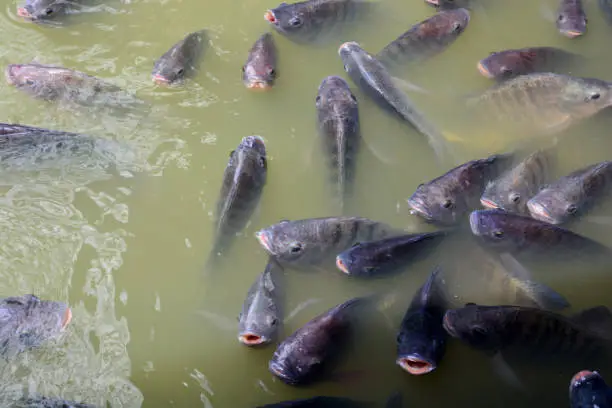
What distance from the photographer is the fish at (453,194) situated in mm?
3674

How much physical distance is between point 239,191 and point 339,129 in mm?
876

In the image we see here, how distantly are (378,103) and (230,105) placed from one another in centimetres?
119

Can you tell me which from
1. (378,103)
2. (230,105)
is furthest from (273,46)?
(378,103)

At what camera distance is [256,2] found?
5156 mm

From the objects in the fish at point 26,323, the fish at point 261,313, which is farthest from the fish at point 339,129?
the fish at point 26,323

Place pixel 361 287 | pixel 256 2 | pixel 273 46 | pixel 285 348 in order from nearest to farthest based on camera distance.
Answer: pixel 285 348
pixel 361 287
pixel 273 46
pixel 256 2

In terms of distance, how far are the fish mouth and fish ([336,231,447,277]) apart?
1.92 feet

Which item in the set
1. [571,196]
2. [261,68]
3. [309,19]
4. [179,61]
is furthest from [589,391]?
[179,61]

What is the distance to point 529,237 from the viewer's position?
3.47m

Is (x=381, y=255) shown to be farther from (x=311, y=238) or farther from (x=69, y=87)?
(x=69, y=87)

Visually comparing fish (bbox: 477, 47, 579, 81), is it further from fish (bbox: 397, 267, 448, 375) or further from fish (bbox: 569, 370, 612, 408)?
fish (bbox: 569, 370, 612, 408)

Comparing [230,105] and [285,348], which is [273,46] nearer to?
[230,105]

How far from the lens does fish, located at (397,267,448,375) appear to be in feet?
10.0

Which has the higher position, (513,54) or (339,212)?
(513,54)
